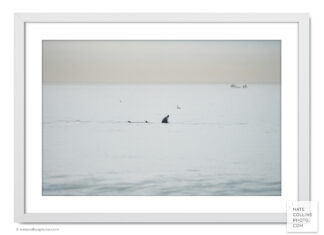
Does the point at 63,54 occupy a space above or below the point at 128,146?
above

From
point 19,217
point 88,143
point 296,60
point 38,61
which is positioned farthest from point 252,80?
point 19,217

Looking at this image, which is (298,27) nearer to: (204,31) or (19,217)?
(204,31)
